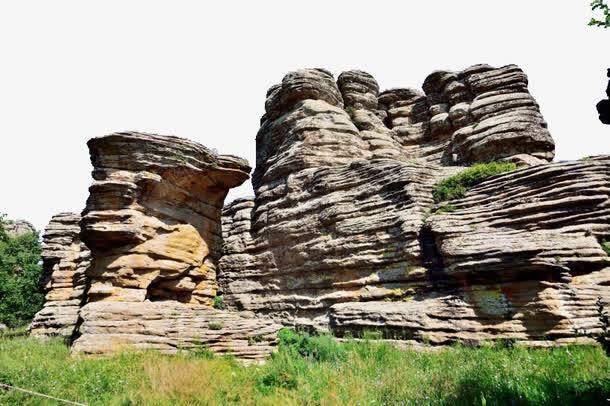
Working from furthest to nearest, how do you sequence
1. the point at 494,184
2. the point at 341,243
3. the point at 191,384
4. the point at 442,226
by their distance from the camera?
the point at 341,243, the point at 494,184, the point at 442,226, the point at 191,384

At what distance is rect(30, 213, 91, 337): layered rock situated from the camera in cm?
2212

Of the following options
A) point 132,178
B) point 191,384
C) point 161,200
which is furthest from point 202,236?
point 191,384

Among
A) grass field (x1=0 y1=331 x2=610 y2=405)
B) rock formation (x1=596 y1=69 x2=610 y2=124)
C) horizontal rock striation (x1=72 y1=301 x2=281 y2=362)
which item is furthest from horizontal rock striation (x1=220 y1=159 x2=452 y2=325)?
rock formation (x1=596 y1=69 x2=610 y2=124)

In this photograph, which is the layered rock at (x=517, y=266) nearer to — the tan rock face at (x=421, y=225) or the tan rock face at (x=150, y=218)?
the tan rock face at (x=421, y=225)

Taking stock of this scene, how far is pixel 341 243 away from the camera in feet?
59.9

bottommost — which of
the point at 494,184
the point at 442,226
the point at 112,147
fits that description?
the point at 442,226

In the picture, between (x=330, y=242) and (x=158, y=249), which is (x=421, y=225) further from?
(x=158, y=249)

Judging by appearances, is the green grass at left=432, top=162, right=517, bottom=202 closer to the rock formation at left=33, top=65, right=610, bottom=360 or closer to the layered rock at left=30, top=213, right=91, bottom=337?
the rock formation at left=33, top=65, right=610, bottom=360

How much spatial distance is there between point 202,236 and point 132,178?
15.9 feet

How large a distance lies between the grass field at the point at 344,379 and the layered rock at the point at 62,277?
13432mm

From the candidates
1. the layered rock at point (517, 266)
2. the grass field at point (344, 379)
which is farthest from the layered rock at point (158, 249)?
the layered rock at point (517, 266)

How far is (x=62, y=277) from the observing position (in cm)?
2541

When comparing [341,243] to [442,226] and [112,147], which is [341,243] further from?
[112,147]

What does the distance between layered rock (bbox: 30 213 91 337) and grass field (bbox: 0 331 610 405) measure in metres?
13.4
